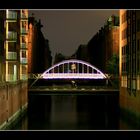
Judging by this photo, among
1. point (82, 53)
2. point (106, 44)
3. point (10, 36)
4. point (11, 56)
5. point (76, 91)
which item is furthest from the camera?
point (82, 53)

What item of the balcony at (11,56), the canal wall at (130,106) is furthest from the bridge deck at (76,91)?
the balcony at (11,56)

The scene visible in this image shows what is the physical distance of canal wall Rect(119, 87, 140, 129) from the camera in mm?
28906

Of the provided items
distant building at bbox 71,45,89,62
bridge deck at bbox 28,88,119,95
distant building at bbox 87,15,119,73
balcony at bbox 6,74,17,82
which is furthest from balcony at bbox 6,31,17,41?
distant building at bbox 71,45,89,62

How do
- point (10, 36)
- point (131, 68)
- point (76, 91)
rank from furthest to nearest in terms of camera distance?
point (76, 91), point (131, 68), point (10, 36)

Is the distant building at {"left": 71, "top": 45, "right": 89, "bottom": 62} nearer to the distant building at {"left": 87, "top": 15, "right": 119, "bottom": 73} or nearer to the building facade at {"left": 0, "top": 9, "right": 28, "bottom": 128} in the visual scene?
the distant building at {"left": 87, "top": 15, "right": 119, "bottom": 73}

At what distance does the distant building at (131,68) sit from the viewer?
1174 inches

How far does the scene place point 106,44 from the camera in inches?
2404

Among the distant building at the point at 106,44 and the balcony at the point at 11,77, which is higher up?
the distant building at the point at 106,44

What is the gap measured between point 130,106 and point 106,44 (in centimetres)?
2943

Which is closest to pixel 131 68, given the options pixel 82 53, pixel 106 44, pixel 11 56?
pixel 11 56

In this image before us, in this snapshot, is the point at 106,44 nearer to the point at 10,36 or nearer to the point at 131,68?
the point at 131,68

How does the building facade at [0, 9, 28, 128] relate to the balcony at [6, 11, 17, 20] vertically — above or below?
below

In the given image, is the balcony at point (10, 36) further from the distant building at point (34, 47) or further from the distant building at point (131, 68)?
the distant building at point (34, 47)
